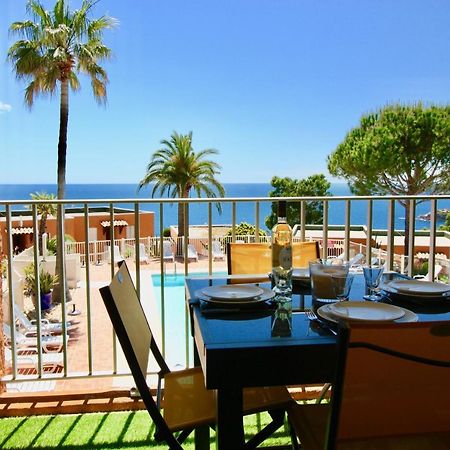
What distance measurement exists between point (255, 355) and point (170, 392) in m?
0.73

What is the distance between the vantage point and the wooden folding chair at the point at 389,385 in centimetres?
94

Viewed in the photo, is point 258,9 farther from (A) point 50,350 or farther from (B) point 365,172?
(A) point 50,350

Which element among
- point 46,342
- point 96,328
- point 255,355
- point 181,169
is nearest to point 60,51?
point 181,169

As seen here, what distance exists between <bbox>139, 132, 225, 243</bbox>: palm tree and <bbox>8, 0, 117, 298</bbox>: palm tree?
4597mm

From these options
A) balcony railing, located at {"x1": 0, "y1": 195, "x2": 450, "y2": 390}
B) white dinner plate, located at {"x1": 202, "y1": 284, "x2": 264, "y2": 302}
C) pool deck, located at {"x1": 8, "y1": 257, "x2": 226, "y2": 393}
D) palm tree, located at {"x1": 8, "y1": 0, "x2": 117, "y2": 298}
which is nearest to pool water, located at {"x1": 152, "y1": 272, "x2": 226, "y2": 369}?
balcony railing, located at {"x1": 0, "y1": 195, "x2": 450, "y2": 390}

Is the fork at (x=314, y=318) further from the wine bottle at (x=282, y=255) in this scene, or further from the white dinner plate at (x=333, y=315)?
the wine bottle at (x=282, y=255)

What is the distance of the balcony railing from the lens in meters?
2.54

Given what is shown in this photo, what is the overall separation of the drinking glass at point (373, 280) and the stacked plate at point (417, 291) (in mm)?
54

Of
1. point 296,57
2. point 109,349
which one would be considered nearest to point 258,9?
point 296,57

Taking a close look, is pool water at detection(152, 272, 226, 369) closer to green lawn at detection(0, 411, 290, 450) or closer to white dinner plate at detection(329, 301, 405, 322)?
green lawn at detection(0, 411, 290, 450)

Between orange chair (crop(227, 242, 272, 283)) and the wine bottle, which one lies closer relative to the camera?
the wine bottle

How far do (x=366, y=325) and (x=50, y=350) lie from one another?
8862 millimetres

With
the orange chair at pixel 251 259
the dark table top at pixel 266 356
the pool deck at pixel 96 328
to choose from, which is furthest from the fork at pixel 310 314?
the pool deck at pixel 96 328

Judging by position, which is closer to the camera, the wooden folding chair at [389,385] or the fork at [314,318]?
the wooden folding chair at [389,385]
